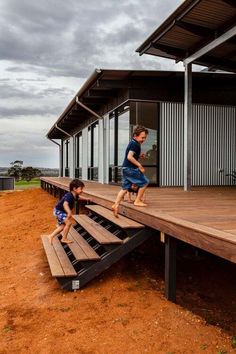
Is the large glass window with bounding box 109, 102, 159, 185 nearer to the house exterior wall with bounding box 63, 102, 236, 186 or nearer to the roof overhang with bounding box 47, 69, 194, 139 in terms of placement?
the house exterior wall with bounding box 63, 102, 236, 186

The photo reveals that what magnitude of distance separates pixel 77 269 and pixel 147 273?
960 millimetres

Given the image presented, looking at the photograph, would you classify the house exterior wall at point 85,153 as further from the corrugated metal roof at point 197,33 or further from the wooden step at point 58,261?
the wooden step at point 58,261

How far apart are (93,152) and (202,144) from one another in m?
5.04

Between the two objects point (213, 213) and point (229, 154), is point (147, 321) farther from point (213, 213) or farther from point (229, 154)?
point (229, 154)

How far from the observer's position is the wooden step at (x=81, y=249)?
14.0 ft

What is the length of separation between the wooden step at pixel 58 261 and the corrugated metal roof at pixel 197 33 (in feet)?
13.9

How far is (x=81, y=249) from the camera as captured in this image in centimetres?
468

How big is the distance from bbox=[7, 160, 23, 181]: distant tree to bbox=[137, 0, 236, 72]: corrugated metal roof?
2931 centimetres

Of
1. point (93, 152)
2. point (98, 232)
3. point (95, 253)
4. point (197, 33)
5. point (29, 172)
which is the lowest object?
point (95, 253)

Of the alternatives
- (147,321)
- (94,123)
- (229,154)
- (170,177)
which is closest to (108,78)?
(170,177)

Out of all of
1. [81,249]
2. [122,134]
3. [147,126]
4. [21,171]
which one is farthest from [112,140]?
[21,171]

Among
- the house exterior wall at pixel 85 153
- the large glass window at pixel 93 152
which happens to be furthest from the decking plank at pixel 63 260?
the house exterior wall at pixel 85 153

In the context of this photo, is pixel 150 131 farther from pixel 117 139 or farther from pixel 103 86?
pixel 103 86

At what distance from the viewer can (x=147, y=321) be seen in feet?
11.5
